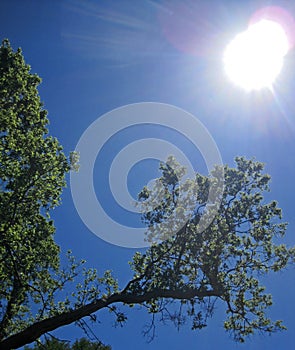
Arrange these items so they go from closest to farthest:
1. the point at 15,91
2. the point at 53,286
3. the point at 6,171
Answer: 1. the point at 6,171
2. the point at 15,91
3. the point at 53,286

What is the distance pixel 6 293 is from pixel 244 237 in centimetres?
1030

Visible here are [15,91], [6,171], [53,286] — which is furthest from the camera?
[53,286]

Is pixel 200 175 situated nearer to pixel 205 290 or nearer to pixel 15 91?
pixel 205 290

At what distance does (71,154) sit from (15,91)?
3.28 metres

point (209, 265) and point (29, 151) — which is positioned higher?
point (29, 151)

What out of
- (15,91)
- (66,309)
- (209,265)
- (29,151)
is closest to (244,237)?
(209,265)

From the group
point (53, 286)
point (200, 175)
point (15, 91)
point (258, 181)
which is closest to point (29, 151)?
point (15, 91)

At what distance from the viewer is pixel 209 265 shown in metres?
16.6

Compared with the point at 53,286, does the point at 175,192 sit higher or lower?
higher

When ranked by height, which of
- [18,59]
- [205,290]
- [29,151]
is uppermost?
[18,59]

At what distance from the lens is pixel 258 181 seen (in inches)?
721

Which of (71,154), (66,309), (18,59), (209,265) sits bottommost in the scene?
(66,309)

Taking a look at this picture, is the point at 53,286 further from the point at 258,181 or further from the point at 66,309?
the point at 258,181

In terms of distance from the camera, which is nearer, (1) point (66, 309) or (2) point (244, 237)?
(1) point (66, 309)
